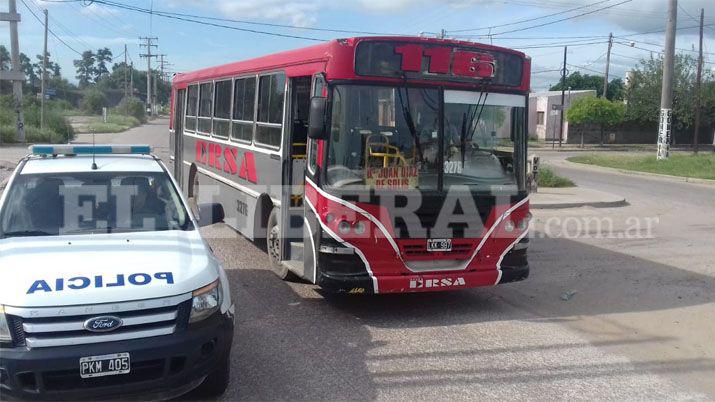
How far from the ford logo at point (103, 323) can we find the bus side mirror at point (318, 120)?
3.11 meters

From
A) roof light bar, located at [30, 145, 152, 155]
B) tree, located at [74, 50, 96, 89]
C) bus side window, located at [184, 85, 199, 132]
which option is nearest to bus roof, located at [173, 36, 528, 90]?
roof light bar, located at [30, 145, 152, 155]

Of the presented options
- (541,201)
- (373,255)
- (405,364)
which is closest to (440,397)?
(405,364)

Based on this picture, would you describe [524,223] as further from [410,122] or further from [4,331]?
[4,331]

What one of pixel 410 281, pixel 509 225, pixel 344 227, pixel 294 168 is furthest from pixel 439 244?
pixel 294 168

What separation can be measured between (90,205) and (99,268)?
1.29 metres

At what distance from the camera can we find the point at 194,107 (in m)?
13.3

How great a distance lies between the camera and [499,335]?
6723mm

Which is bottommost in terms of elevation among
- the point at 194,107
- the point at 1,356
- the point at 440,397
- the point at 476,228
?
the point at 440,397

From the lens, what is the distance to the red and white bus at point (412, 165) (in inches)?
272

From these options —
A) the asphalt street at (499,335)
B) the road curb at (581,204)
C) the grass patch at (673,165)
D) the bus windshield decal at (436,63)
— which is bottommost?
the asphalt street at (499,335)

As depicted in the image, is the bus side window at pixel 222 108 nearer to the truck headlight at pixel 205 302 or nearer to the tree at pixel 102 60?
the truck headlight at pixel 205 302

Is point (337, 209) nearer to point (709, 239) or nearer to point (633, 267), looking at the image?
point (633, 267)

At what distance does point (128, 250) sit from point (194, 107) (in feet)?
28.8

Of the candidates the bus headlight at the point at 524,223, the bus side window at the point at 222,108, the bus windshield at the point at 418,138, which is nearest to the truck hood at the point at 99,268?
the bus windshield at the point at 418,138
